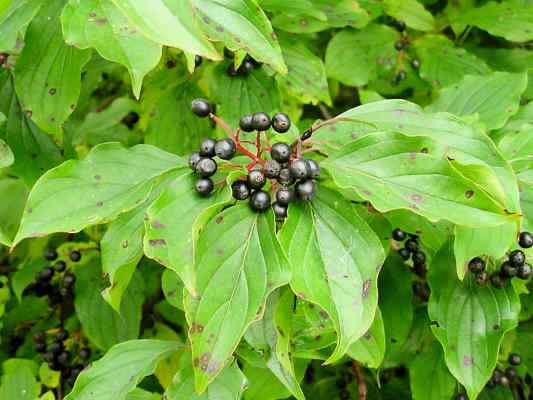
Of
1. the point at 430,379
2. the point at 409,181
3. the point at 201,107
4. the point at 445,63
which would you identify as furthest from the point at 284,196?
the point at 445,63

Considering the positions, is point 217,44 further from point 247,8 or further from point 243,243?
point 243,243

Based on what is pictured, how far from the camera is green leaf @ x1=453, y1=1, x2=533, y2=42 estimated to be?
3.31 metres

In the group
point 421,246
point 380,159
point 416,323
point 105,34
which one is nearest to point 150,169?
point 105,34

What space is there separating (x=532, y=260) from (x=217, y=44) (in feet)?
4.92

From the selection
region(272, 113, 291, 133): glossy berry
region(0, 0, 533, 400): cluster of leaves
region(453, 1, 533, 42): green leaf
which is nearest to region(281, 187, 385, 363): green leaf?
region(0, 0, 533, 400): cluster of leaves

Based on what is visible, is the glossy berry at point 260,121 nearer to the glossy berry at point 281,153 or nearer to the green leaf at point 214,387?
the glossy berry at point 281,153

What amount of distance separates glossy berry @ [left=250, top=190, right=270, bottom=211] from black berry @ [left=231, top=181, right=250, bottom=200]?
0.02 m

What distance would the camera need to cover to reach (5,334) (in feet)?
11.6

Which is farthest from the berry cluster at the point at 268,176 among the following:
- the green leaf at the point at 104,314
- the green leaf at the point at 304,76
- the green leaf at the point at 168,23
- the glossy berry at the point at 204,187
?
the green leaf at the point at 104,314

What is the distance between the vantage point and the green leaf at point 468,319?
2.17 meters

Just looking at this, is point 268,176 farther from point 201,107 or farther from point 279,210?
point 201,107

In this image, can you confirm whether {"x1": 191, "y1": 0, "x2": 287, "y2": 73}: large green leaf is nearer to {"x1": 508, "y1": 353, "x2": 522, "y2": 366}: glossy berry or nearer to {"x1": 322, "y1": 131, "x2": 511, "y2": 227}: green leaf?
{"x1": 322, "y1": 131, "x2": 511, "y2": 227}: green leaf

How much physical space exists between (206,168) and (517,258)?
3.63ft

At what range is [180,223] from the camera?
1.66m
